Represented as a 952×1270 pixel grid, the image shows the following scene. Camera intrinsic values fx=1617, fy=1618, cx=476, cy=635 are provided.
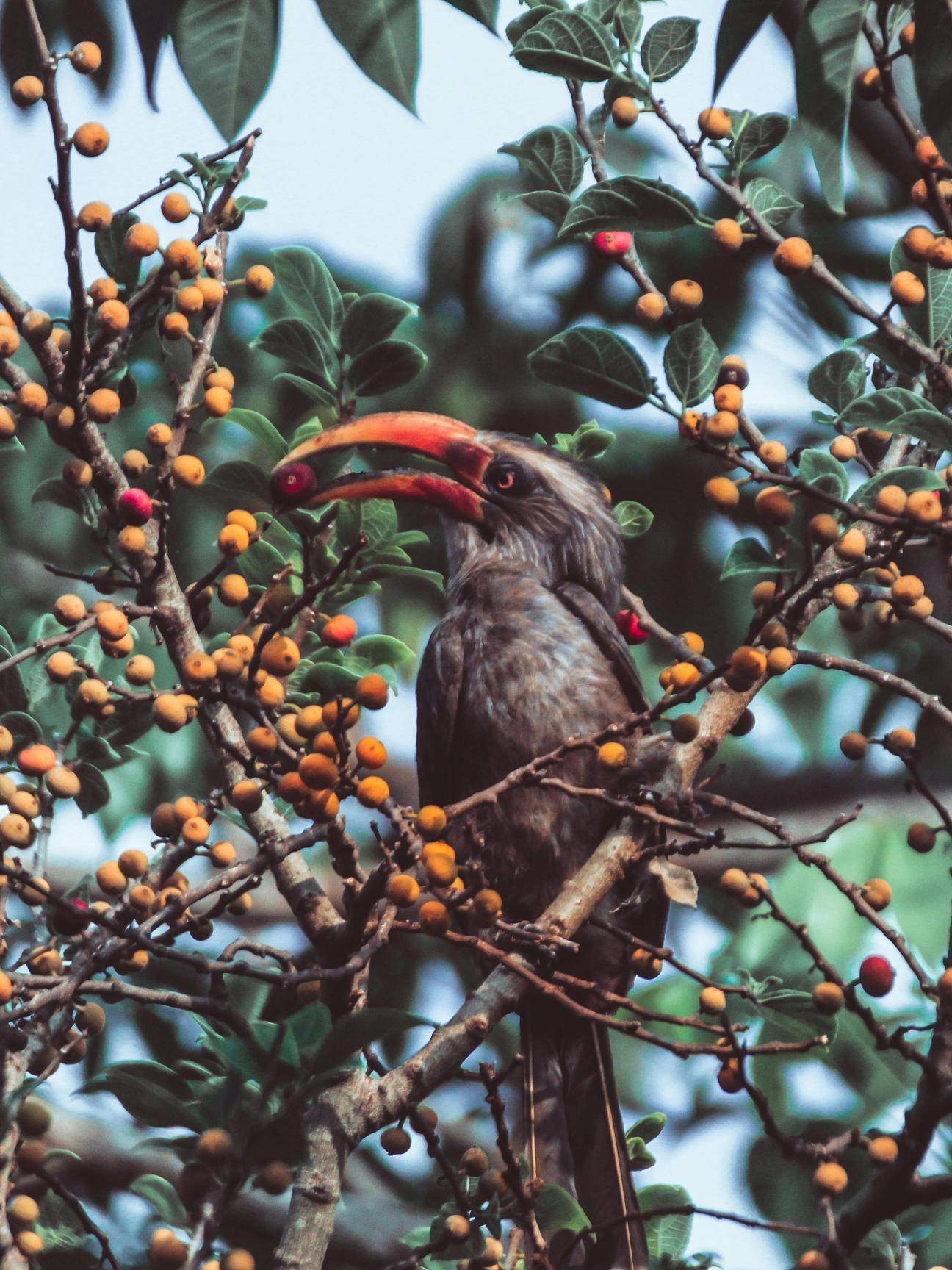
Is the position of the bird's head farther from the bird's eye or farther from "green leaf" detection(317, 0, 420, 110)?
"green leaf" detection(317, 0, 420, 110)

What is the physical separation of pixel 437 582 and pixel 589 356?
1.81 ft

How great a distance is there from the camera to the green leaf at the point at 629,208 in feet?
7.56

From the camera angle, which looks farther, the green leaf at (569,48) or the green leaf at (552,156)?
the green leaf at (552,156)

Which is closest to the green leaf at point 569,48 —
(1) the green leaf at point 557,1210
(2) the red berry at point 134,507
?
(2) the red berry at point 134,507

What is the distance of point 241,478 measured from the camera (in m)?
2.69

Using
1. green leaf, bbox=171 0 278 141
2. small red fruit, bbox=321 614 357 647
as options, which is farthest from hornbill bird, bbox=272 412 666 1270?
green leaf, bbox=171 0 278 141

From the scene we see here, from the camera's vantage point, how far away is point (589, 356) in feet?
8.36

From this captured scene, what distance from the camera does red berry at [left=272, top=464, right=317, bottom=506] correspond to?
2.48 metres

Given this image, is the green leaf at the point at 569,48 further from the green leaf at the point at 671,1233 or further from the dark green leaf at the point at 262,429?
the green leaf at the point at 671,1233

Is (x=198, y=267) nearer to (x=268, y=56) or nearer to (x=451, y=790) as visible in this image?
(x=268, y=56)

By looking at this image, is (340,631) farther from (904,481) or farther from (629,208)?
(904,481)

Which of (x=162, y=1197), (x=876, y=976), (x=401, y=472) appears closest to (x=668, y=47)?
(x=401, y=472)

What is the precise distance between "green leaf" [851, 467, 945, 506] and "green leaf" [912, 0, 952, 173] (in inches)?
21.9

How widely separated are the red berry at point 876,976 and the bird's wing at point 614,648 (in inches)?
52.9
